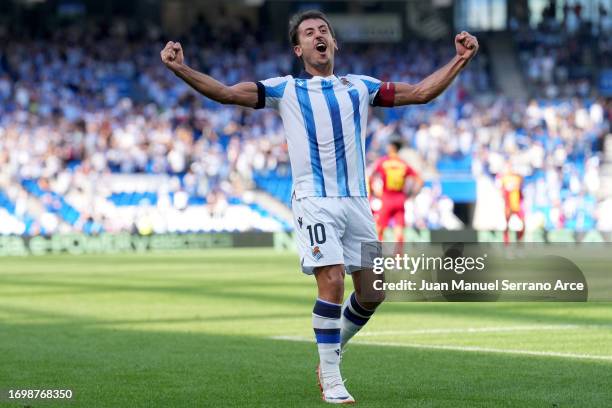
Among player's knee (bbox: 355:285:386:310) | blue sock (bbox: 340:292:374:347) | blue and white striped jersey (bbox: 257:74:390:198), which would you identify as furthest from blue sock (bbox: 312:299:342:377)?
blue and white striped jersey (bbox: 257:74:390:198)

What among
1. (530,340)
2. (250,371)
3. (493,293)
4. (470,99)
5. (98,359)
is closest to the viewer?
(493,293)

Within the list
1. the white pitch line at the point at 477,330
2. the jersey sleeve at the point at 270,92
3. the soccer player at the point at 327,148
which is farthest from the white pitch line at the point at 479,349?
the jersey sleeve at the point at 270,92

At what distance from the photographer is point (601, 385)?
27.5 ft

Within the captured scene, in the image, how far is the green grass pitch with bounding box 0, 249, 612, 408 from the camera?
26.6 feet

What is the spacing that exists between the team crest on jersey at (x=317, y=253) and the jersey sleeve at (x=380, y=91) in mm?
1099

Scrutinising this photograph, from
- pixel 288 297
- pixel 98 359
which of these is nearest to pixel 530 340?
pixel 98 359

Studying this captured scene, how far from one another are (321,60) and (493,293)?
2.03m

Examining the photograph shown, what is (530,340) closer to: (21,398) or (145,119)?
(21,398)

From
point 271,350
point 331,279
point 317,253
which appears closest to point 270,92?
point 317,253

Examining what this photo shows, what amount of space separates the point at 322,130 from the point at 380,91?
50cm

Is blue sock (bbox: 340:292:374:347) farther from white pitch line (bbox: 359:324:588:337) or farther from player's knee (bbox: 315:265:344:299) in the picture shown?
white pitch line (bbox: 359:324:588:337)

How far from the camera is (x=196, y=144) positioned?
127 feet

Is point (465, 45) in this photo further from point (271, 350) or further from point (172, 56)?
point (271, 350)

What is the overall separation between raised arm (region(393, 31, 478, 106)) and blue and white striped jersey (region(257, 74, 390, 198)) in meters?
0.28
